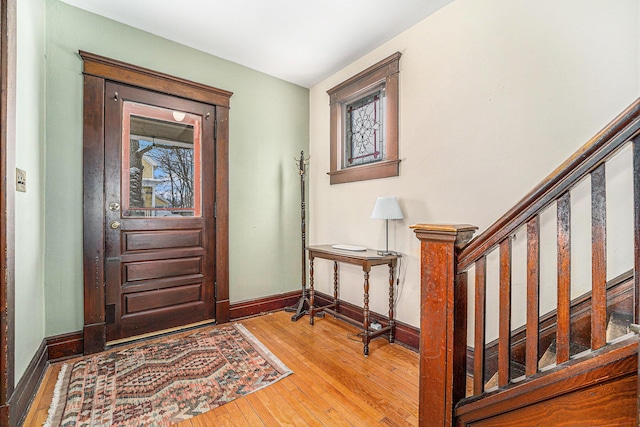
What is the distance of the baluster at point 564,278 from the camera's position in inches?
38.9

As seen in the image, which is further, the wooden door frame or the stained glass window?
the stained glass window

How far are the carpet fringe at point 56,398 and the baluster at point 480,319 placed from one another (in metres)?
2.15

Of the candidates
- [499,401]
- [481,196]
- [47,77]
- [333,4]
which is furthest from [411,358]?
[47,77]

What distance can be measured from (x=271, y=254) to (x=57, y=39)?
A: 8.50ft

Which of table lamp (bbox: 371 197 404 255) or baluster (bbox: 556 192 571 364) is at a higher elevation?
table lamp (bbox: 371 197 404 255)

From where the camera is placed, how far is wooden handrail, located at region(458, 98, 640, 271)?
0.85 meters

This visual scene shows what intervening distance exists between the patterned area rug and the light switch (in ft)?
4.16

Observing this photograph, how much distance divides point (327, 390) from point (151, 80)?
2903 mm

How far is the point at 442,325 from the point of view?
124 centimetres

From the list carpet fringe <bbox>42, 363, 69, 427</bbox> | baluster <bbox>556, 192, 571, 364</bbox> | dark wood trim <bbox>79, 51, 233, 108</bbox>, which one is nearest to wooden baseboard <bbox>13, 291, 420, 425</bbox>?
carpet fringe <bbox>42, 363, 69, 427</bbox>

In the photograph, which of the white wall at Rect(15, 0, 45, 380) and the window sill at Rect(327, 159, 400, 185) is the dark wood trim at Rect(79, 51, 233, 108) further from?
the window sill at Rect(327, 159, 400, 185)

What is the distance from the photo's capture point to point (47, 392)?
1769 mm

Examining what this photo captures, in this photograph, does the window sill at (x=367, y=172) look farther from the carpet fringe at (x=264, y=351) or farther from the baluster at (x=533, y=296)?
the carpet fringe at (x=264, y=351)

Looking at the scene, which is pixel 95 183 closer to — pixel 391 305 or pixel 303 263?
pixel 303 263
